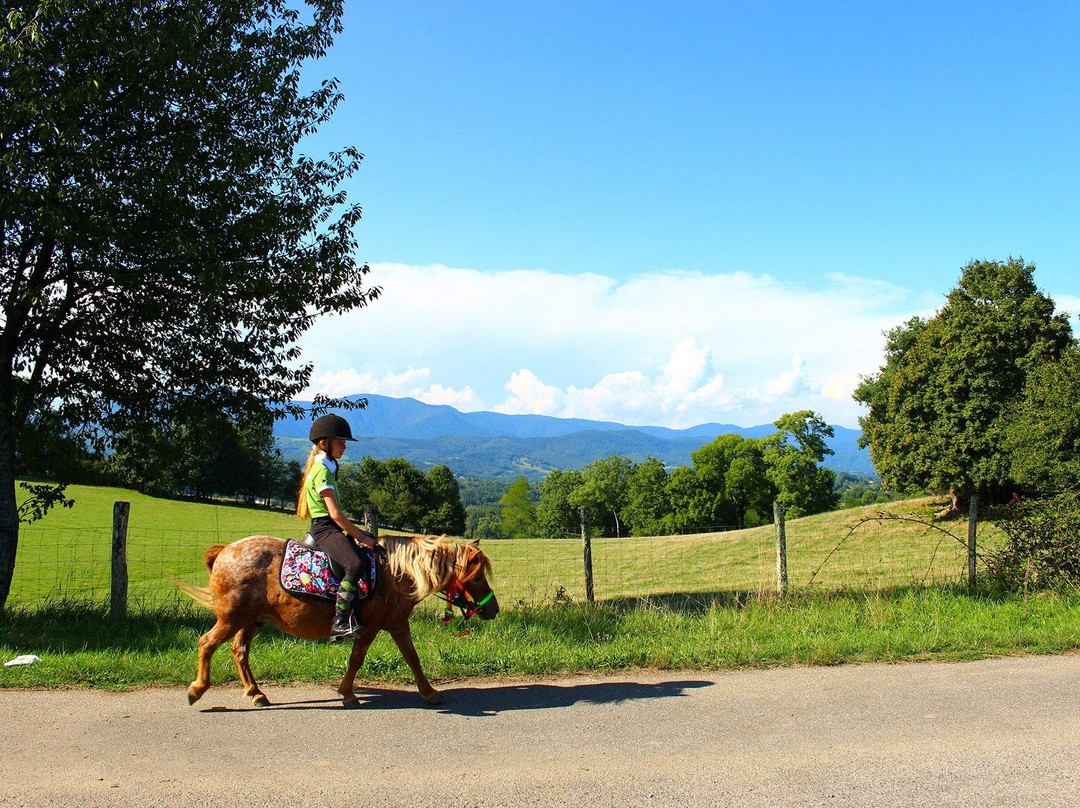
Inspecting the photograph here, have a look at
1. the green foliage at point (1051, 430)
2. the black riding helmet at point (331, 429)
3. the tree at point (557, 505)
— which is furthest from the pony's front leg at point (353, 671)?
the tree at point (557, 505)

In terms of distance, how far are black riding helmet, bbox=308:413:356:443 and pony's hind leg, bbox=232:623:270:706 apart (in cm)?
189

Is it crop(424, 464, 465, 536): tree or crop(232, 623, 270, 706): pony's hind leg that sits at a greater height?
crop(232, 623, 270, 706): pony's hind leg

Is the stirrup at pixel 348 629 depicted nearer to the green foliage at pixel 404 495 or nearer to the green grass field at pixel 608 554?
the green grass field at pixel 608 554

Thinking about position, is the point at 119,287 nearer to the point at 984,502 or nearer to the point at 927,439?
the point at 927,439

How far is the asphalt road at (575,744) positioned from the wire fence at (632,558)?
1300cm

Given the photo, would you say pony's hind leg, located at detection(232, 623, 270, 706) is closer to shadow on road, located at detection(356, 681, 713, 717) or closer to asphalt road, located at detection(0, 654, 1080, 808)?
asphalt road, located at detection(0, 654, 1080, 808)

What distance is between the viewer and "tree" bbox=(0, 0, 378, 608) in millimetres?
8344

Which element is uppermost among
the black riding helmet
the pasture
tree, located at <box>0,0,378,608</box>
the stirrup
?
tree, located at <box>0,0,378,608</box>

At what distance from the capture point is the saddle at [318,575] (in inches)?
239

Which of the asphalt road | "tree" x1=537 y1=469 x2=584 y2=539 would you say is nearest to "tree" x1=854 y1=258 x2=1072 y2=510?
the asphalt road

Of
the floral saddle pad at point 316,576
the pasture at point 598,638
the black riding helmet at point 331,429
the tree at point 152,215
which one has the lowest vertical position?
the pasture at point 598,638

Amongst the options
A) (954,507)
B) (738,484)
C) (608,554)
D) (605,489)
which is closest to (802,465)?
(738,484)

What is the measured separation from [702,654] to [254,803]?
4.85m

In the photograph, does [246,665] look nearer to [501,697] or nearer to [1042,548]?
[501,697]
